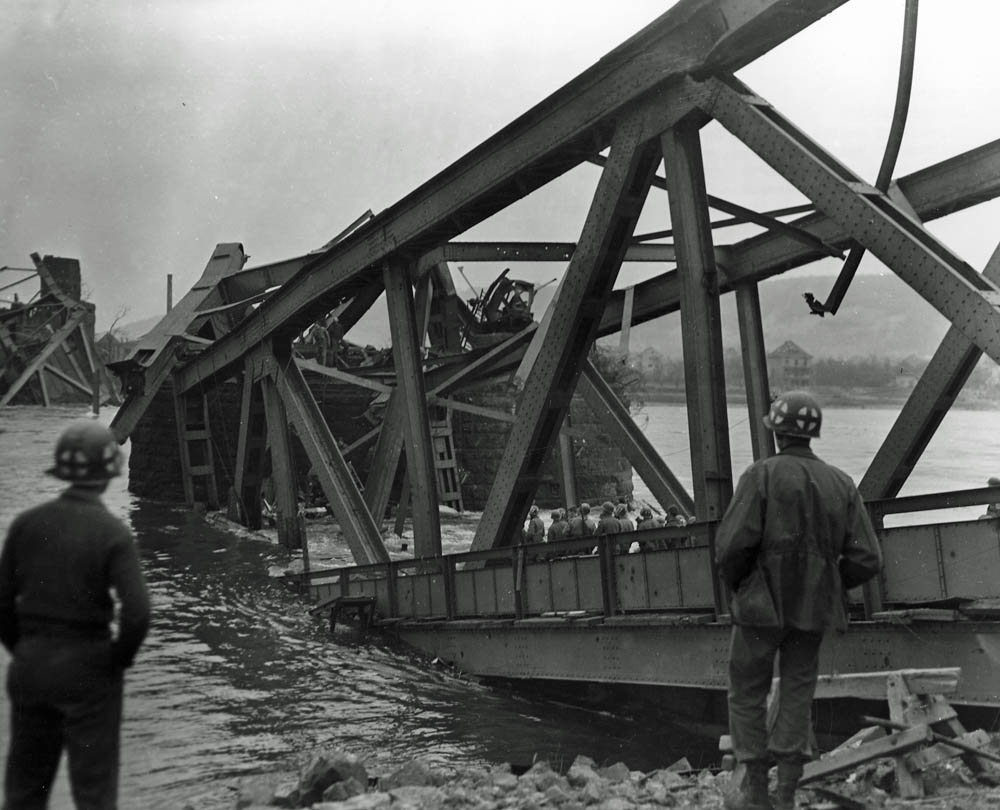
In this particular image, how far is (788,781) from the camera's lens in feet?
14.9

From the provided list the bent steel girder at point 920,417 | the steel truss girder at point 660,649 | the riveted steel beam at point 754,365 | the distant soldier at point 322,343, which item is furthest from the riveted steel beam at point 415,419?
the distant soldier at point 322,343

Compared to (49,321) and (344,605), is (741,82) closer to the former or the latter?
(344,605)

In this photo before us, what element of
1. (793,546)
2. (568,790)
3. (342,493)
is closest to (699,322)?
(793,546)

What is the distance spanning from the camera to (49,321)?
26938 mm

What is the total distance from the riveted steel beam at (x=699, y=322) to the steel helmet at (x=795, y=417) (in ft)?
11.8

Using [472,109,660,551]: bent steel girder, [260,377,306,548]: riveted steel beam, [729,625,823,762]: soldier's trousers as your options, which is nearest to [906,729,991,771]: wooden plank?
[729,625,823,762]: soldier's trousers

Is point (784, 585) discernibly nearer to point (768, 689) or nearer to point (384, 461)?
A: point (768, 689)

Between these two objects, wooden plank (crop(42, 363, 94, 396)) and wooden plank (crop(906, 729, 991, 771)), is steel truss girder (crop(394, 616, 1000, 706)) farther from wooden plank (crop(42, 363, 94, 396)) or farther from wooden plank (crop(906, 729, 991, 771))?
wooden plank (crop(42, 363, 94, 396))

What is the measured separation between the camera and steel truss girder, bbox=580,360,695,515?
14523 mm

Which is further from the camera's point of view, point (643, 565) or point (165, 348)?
point (165, 348)

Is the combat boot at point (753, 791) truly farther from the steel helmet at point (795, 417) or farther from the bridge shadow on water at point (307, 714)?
the bridge shadow on water at point (307, 714)

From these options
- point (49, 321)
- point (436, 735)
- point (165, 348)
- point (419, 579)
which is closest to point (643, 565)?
point (436, 735)

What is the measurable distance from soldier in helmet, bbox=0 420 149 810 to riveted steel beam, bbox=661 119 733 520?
568 cm

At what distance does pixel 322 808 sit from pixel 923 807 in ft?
9.33
